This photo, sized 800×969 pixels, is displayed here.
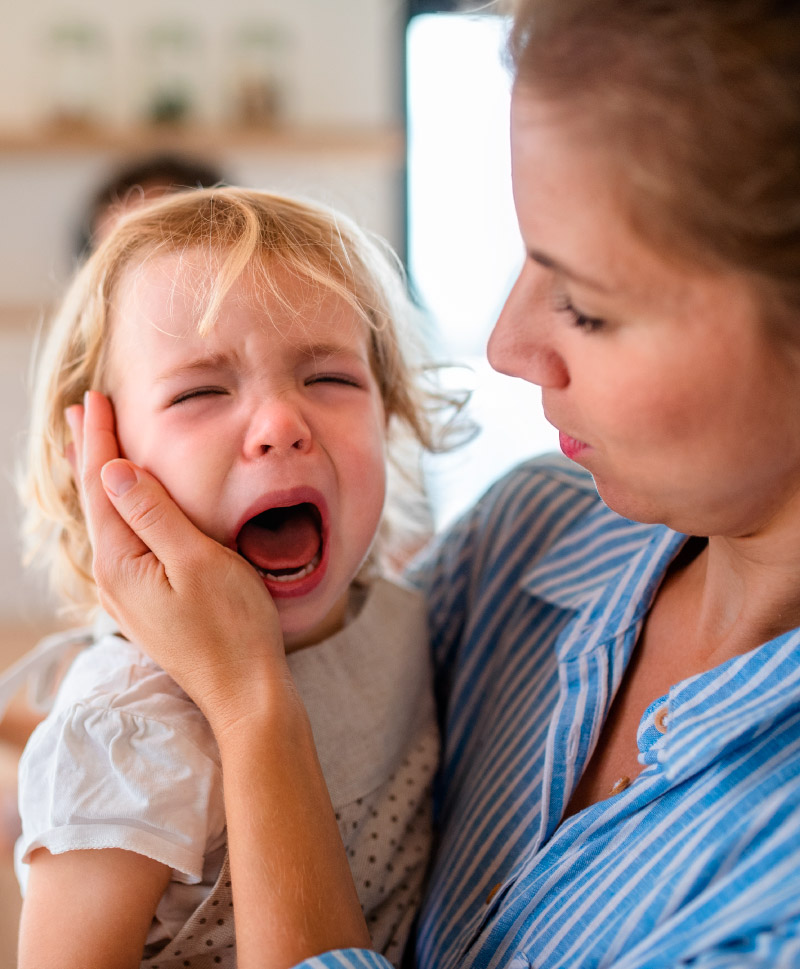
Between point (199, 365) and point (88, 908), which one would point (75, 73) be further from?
point (88, 908)

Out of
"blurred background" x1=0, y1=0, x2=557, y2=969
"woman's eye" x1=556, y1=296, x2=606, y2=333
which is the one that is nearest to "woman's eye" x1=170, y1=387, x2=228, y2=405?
"woman's eye" x1=556, y1=296, x2=606, y2=333

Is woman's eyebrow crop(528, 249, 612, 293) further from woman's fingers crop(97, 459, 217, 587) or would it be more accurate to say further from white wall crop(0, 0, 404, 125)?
white wall crop(0, 0, 404, 125)

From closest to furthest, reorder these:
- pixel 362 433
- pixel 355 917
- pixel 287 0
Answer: pixel 355 917 → pixel 362 433 → pixel 287 0

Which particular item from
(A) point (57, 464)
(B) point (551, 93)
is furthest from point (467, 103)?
(B) point (551, 93)

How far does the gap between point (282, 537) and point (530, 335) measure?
1.48 feet

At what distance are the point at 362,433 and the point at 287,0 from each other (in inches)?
127

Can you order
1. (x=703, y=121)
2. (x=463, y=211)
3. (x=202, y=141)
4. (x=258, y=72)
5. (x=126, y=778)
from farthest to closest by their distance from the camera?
1. (x=463, y=211)
2. (x=258, y=72)
3. (x=202, y=141)
4. (x=126, y=778)
5. (x=703, y=121)

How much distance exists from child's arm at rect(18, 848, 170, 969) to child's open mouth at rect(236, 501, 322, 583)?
0.33 metres

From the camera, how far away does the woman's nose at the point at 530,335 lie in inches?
31.3

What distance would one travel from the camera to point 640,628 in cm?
103

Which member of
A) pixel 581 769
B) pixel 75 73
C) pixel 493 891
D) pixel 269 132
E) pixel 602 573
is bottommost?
pixel 493 891

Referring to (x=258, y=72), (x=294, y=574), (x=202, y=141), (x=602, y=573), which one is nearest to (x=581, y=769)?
(x=602, y=573)

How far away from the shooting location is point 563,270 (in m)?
0.75

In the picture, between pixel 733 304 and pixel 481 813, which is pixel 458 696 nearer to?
pixel 481 813
